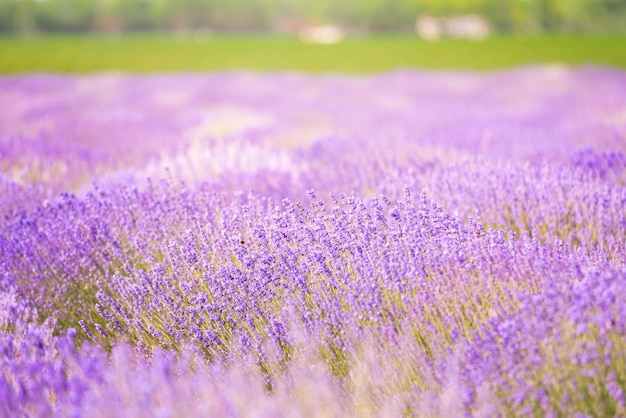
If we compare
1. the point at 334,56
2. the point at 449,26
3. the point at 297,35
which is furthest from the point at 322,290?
the point at 449,26

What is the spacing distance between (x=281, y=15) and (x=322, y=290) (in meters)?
36.1

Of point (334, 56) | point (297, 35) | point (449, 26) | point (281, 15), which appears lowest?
point (334, 56)

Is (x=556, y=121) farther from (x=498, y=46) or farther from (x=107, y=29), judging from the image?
(x=107, y=29)

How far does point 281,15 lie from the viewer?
35.6 metres

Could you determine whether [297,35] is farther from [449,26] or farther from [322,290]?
[322,290]

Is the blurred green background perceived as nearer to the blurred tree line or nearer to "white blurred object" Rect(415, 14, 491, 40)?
the blurred tree line

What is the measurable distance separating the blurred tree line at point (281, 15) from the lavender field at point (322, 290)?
2932 cm

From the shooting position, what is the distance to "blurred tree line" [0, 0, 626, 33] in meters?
31.0

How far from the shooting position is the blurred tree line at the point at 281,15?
31041 millimetres

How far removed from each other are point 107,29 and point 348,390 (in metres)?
37.4

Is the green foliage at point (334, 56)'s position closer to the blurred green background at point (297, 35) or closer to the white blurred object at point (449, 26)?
the blurred green background at point (297, 35)

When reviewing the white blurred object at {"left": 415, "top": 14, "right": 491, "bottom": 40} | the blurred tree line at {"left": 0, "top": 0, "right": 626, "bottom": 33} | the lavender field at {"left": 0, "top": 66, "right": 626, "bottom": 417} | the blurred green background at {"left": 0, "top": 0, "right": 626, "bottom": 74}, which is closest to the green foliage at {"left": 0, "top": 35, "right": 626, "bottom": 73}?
the blurred green background at {"left": 0, "top": 0, "right": 626, "bottom": 74}

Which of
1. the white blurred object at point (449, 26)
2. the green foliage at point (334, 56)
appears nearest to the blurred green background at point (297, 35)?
the green foliage at point (334, 56)

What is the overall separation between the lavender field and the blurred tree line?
29.3 metres
